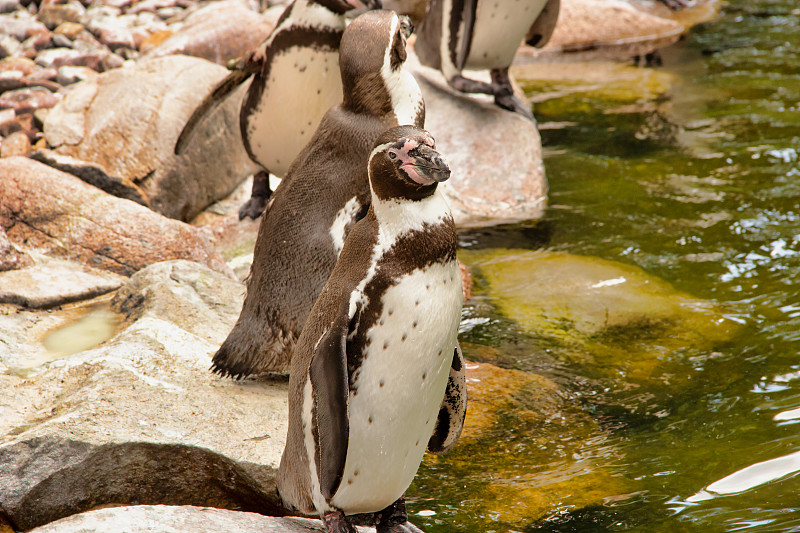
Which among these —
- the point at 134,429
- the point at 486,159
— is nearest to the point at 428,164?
the point at 134,429

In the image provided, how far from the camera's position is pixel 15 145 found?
5.05 m

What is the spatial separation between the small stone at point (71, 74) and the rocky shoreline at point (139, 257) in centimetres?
1

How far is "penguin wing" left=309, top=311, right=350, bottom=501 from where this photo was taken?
203 centimetres

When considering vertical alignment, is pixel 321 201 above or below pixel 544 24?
below

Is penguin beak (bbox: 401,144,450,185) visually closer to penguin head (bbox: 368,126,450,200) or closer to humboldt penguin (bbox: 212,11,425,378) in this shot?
penguin head (bbox: 368,126,450,200)

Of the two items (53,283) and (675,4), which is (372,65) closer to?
(53,283)

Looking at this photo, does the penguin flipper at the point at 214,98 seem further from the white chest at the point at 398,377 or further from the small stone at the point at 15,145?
the white chest at the point at 398,377

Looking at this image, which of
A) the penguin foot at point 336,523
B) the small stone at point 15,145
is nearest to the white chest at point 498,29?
the small stone at point 15,145

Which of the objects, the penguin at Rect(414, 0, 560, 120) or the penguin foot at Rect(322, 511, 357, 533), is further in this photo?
the penguin at Rect(414, 0, 560, 120)

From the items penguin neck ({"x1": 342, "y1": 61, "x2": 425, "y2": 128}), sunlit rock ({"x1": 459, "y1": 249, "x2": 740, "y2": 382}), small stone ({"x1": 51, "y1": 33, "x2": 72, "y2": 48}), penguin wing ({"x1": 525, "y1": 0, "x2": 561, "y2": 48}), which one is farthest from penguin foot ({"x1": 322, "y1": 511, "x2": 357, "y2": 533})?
small stone ({"x1": 51, "y1": 33, "x2": 72, "y2": 48})

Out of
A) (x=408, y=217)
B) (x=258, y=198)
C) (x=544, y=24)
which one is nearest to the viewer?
(x=408, y=217)

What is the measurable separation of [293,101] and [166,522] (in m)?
2.22

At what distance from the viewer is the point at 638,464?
9.09 ft

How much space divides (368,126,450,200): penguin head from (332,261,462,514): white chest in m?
0.20
